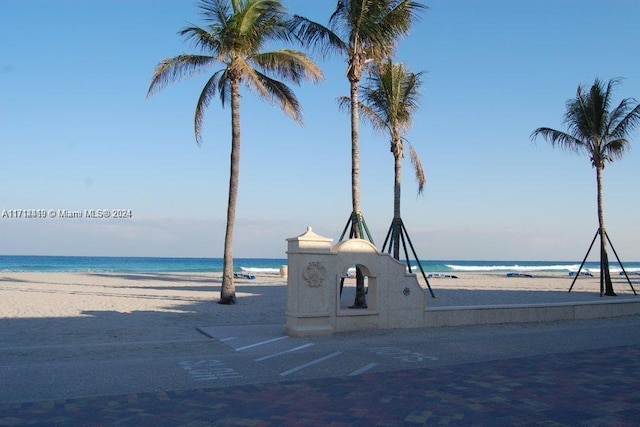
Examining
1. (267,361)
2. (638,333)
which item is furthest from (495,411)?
(638,333)

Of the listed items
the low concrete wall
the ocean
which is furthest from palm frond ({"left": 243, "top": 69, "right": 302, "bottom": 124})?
the ocean

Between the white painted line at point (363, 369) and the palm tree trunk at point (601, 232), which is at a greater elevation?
the palm tree trunk at point (601, 232)

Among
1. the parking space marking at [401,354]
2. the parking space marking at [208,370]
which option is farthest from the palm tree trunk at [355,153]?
the parking space marking at [208,370]

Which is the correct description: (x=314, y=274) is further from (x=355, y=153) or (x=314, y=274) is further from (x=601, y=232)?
(x=601, y=232)

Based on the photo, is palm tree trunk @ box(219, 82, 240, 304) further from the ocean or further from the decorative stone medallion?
the ocean

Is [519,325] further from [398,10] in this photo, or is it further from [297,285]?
[398,10]

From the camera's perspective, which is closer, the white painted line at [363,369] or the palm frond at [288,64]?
the white painted line at [363,369]

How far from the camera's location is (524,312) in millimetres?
15367

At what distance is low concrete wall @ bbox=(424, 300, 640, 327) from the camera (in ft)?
47.0

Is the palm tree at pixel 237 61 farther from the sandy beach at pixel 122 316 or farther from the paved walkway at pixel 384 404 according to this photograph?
the paved walkway at pixel 384 404

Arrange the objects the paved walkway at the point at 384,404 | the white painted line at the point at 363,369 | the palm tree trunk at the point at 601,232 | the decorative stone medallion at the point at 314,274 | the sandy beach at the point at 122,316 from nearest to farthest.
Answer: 1. the paved walkway at the point at 384,404
2. the white painted line at the point at 363,369
3. the decorative stone medallion at the point at 314,274
4. the sandy beach at the point at 122,316
5. the palm tree trunk at the point at 601,232

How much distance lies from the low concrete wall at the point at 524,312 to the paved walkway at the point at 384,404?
5.64m

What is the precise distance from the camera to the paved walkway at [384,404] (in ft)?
20.2

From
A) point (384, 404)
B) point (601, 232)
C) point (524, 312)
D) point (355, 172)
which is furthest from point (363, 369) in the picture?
point (601, 232)
